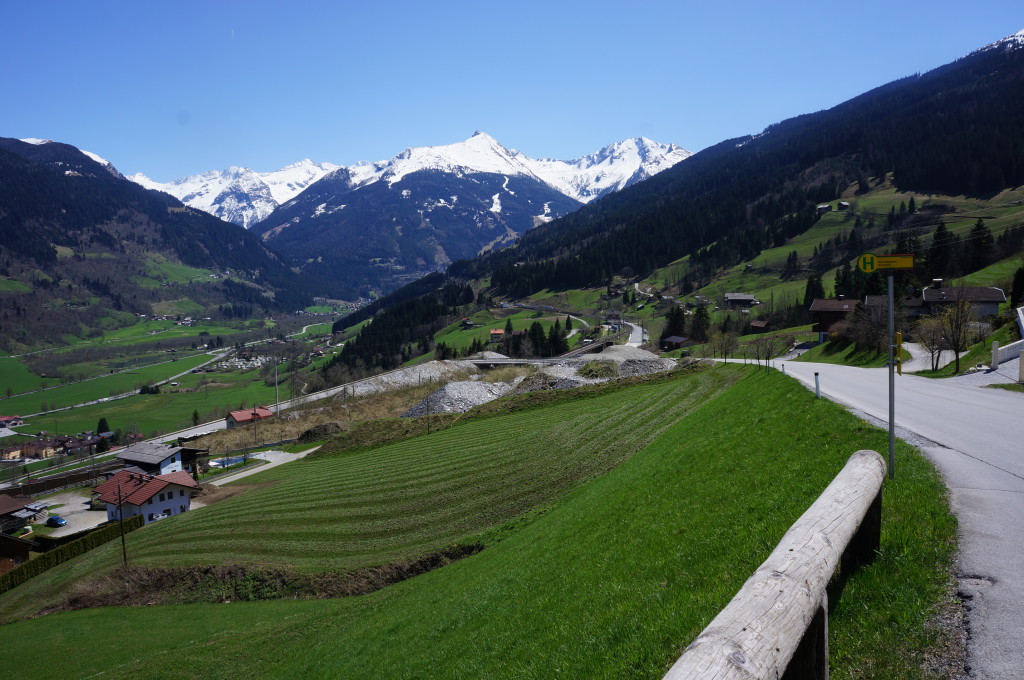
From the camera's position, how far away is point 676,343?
112 metres

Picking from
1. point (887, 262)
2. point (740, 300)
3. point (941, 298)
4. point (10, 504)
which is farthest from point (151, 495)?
point (740, 300)

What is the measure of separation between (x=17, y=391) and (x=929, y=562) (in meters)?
237

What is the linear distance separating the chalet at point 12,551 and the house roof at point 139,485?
6248mm

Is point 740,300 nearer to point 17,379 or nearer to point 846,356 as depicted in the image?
point 846,356

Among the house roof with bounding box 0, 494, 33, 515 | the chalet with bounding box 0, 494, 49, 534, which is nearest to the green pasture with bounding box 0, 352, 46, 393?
the house roof with bounding box 0, 494, 33, 515

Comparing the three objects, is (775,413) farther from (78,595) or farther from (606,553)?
(78,595)

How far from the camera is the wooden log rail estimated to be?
12.8 feet

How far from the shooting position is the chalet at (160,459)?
213ft

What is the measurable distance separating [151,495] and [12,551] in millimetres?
10160

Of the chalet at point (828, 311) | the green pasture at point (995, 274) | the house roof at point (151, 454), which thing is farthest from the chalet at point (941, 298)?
the house roof at point (151, 454)

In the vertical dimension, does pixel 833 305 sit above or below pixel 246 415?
above

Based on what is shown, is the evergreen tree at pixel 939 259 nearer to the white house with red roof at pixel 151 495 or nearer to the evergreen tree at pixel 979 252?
the evergreen tree at pixel 979 252

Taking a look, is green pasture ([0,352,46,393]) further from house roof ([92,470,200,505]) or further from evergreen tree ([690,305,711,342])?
evergreen tree ([690,305,711,342])

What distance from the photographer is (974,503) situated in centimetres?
810
